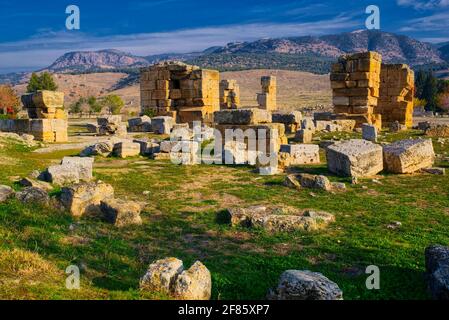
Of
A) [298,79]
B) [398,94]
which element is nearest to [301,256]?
[398,94]

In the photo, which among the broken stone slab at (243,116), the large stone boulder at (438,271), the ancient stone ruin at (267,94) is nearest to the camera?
the large stone boulder at (438,271)

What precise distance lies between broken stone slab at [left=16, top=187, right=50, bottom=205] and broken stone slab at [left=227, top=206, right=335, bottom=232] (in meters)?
3.31

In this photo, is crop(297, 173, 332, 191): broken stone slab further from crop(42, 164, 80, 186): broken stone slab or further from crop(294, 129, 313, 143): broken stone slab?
crop(294, 129, 313, 143): broken stone slab

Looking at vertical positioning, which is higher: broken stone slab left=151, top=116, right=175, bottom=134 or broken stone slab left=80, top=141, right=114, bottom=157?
broken stone slab left=151, top=116, right=175, bottom=134

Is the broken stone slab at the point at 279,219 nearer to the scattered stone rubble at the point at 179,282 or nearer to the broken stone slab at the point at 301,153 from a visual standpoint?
the scattered stone rubble at the point at 179,282

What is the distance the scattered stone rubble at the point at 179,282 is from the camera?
15.2 feet

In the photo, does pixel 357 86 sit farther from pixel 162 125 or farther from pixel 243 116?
pixel 243 116

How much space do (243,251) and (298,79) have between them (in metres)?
131

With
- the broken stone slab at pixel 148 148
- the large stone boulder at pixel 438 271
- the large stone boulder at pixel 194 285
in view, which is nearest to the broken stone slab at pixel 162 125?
the broken stone slab at pixel 148 148

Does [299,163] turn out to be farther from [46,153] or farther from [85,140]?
[85,140]

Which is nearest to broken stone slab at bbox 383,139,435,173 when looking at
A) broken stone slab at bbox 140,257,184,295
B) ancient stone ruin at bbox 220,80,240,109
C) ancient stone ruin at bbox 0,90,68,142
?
broken stone slab at bbox 140,257,184,295

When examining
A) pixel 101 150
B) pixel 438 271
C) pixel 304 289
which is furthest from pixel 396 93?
pixel 304 289

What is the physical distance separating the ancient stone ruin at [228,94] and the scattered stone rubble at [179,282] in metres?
31.4

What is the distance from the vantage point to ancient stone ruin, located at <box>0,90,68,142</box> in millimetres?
19344
